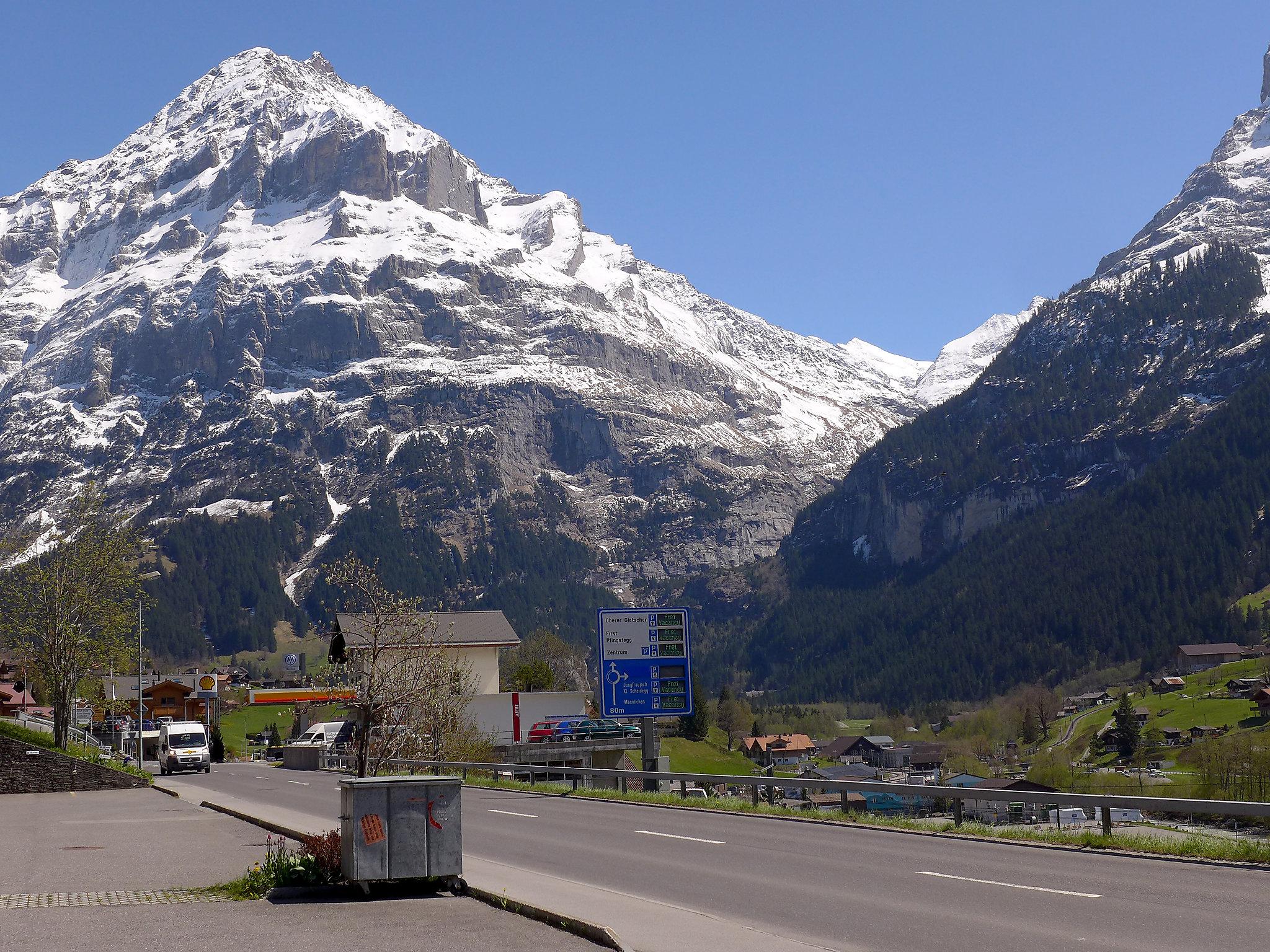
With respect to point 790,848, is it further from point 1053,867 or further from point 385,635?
point 385,635

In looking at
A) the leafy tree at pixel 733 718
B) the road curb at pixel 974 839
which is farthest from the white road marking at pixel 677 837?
the leafy tree at pixel 733 718

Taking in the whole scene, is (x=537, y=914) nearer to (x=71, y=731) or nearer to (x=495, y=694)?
(x=71, y=731)

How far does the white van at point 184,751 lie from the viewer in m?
65.8

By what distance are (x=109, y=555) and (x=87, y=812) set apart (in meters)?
24.2

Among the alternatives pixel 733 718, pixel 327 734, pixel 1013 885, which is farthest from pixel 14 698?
pixel 1013 885

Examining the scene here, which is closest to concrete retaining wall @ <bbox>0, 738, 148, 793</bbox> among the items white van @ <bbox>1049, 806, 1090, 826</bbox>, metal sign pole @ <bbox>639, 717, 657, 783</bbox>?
metal sign pole @ <bbox>639, 717, 657, 783</bbox>

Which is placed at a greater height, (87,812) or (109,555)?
(109,555)

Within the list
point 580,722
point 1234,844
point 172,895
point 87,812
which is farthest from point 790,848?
point 580,722

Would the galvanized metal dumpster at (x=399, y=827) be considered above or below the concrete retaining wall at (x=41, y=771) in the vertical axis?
above

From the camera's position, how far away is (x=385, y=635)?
31031 millimetres

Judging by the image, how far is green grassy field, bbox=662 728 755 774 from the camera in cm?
10812

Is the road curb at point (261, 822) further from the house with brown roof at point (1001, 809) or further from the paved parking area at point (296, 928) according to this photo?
the house with brown roof at point (1001, 809)

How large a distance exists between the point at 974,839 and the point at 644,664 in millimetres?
21582

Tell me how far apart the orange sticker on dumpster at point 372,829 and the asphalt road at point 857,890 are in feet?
6.70
